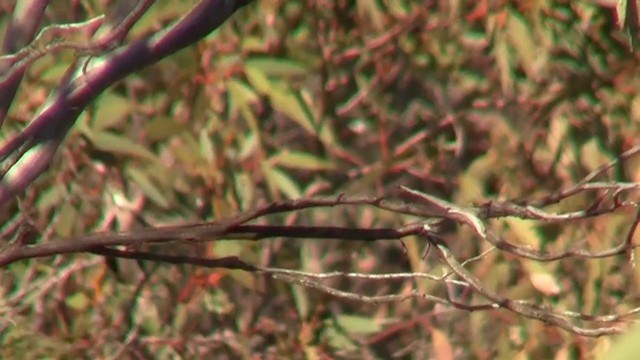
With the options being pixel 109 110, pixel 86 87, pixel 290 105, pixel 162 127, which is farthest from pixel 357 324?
pixel 86 87

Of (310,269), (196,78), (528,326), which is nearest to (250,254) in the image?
(310,269)

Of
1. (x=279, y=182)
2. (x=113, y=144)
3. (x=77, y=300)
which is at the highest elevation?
(x=113, y=144)

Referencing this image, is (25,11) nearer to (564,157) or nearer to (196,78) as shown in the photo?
(196,78)

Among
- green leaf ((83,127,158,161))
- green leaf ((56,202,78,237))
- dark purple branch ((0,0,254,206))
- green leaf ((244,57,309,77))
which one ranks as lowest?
green leaf ((56,202,78,237))

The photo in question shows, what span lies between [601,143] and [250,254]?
892 mm

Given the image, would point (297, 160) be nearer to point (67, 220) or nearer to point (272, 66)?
point (272, 66)

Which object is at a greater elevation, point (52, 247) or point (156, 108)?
point (52, 247)

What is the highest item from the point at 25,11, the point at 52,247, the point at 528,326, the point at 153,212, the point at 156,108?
the point at 25,11

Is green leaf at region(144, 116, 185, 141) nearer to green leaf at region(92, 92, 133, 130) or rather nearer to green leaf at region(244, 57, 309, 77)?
green leaf at region(92, 92, 133, 130)

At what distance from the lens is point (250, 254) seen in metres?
3.04

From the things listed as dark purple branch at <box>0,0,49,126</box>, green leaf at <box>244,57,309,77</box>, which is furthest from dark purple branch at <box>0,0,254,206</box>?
green leaf at <box>244,57,309,77</box>

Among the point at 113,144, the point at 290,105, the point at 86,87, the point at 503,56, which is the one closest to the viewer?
the point at 86,87

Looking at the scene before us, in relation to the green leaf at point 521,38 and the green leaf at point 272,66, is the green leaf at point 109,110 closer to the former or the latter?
the green leaf at point 272,66

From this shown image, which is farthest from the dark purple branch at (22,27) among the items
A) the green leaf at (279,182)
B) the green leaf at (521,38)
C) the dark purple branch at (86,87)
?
the green leaf at (521,38)
